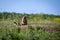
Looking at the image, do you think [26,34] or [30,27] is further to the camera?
[30,27]

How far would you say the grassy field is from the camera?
312 centimetres

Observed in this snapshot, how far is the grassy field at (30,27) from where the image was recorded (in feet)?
10.2

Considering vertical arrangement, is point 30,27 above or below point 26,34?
above

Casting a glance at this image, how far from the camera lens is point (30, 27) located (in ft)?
10.8

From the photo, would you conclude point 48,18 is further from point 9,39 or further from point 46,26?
point 9,39

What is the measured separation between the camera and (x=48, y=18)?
3494 millimetres

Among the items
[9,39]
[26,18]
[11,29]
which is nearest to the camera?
[9,39]

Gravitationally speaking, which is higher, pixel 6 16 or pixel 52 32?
pixel 6 16

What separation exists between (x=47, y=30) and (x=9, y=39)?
73 centimetres

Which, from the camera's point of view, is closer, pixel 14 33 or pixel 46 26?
pixel 14 33

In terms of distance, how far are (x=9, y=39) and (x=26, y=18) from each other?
592 millimetres

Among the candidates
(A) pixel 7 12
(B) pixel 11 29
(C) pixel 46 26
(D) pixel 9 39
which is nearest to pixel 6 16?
(A) pixel 7 12

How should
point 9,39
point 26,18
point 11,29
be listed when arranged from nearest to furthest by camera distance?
1. point 9,39
2. point 11,29
3. point 26,18

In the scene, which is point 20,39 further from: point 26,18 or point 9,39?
point 26,18
